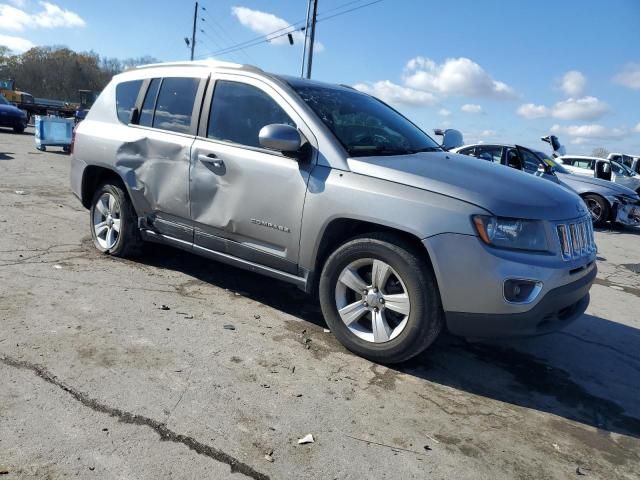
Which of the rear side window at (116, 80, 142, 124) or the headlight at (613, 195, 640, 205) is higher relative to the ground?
the rear side window at (116, 80, 142, 124)

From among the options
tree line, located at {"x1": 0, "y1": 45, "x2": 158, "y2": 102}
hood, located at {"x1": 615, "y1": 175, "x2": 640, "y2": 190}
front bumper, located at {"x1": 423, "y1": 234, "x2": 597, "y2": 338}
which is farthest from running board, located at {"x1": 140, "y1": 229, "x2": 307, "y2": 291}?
tree line, located at {"x1": 0, "y1": 45, "x2": 158, "y2": 102}

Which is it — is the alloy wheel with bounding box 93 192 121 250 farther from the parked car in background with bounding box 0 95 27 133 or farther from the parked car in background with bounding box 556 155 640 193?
the parked car in background with bounding box 0 95 27 133

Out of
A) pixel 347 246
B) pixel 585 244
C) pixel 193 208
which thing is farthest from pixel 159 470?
pixel 585 244

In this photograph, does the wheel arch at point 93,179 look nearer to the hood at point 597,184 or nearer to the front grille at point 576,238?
the front grille at point 576,238

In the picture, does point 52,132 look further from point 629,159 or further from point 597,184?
point 629,159

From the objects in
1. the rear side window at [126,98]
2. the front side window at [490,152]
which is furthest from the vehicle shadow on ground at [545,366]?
the front side window at [490,152]

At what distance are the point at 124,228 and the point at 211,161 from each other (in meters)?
1.48

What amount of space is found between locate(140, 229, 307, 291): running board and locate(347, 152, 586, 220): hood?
3.04 feet

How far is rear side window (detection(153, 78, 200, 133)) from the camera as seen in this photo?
14.7ft

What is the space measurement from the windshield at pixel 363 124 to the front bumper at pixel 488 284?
103 centimetres

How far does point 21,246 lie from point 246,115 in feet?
9.81

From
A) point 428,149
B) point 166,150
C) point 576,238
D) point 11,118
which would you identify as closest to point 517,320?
point 576,238

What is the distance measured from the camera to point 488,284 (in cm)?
305

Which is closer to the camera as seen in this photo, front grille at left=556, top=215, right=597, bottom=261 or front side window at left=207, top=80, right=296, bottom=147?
front grille at left=556, top=215, right=597, bottom=261
